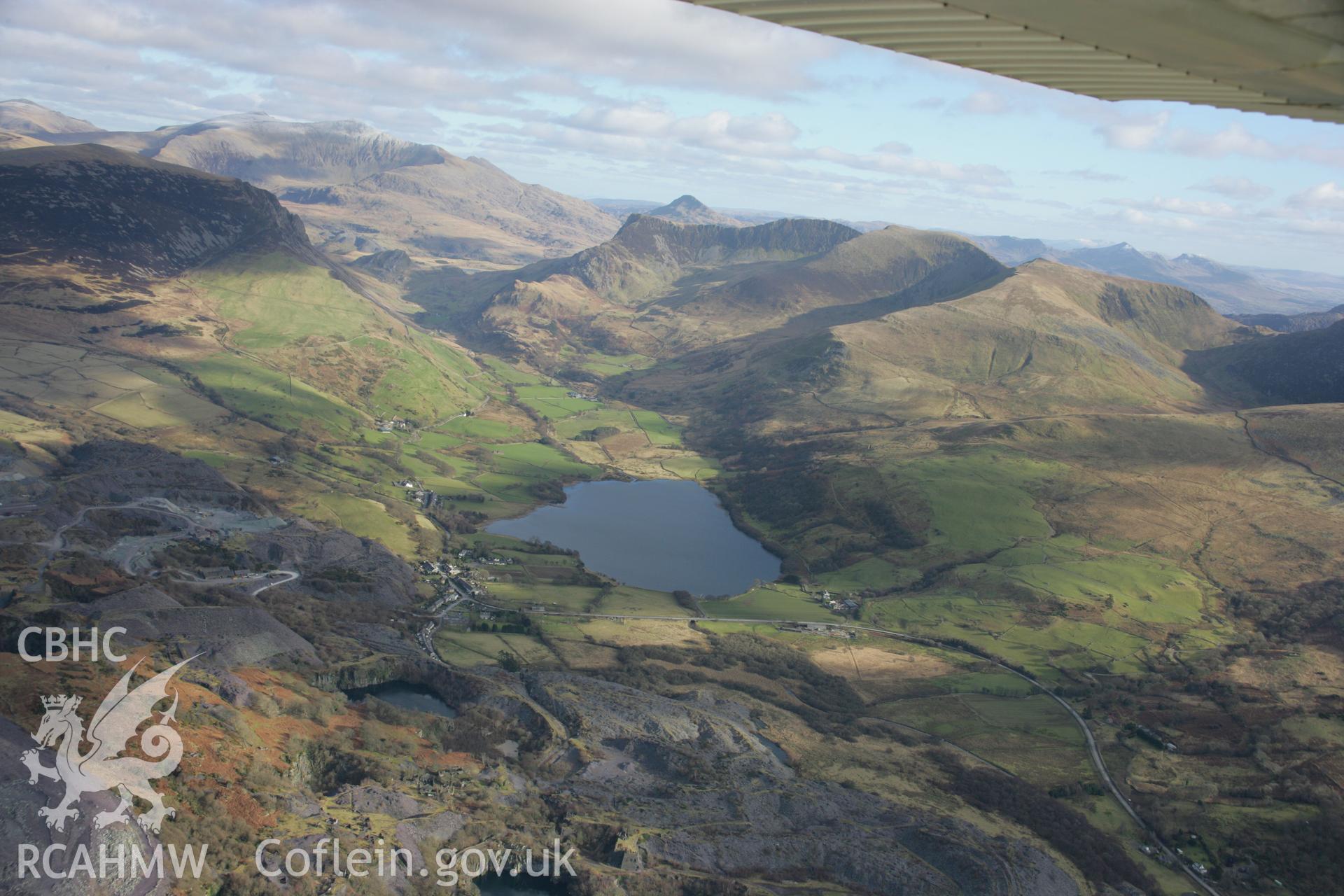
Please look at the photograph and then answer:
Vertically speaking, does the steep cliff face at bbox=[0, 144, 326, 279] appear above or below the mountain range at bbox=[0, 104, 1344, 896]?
above

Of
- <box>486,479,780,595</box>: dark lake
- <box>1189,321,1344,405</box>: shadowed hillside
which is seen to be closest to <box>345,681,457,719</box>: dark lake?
<box>486,479,780,595</box>: dark lake

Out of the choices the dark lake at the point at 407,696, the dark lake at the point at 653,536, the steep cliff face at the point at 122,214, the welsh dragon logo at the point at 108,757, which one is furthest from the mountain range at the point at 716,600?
the dark lake at the point at 653,536

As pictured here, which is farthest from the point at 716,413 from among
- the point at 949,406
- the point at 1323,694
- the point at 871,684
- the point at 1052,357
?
the point at 1323,694

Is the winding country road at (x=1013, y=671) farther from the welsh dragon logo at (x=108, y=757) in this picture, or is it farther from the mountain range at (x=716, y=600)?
the welsh dragon logo at (x=108, y=757)

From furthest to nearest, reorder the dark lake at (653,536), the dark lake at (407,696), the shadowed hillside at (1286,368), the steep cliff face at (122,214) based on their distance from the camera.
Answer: the shadowed hillside at (1286,368), the steep cliff face at (122,214), the dark lake at (653,536), the dark lake at (407,696)

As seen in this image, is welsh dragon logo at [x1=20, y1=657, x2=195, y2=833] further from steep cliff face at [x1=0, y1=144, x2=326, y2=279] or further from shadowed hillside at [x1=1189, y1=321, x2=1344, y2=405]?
shadowed hillside at [x1=1189, y1=321, x2=1344, y2=405]

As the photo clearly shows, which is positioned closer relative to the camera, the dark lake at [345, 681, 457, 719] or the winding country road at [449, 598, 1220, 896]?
the winding country road at [449, 598, 1220, 896]
